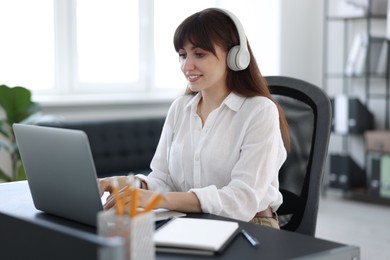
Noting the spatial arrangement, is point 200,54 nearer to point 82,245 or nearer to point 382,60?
point 82,245

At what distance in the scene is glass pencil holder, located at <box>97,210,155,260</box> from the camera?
1.04 m

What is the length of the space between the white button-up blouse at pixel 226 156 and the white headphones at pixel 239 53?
10cm

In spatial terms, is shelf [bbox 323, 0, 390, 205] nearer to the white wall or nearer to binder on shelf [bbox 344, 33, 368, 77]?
binder on shelf [bbox 344, 33, 368, 77]

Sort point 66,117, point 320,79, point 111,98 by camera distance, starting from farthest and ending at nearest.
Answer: point 320,79 < point 111,98 < point 66,117

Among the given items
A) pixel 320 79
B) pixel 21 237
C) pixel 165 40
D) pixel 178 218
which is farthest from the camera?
pixel 320 79

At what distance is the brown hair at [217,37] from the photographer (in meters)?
1.88

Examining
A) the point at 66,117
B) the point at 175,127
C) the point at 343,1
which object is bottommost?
the point at 66,117

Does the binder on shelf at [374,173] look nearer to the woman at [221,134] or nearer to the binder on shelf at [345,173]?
the binder on shelf at [345,173]

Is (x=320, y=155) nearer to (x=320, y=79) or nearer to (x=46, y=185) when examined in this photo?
(x=46, y=185)

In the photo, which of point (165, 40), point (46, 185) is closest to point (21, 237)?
point (46, 185)

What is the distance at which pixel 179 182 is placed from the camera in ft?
6.52

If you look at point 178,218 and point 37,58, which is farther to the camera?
point 37,58

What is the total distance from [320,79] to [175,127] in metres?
3.99

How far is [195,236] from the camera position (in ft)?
4.30
